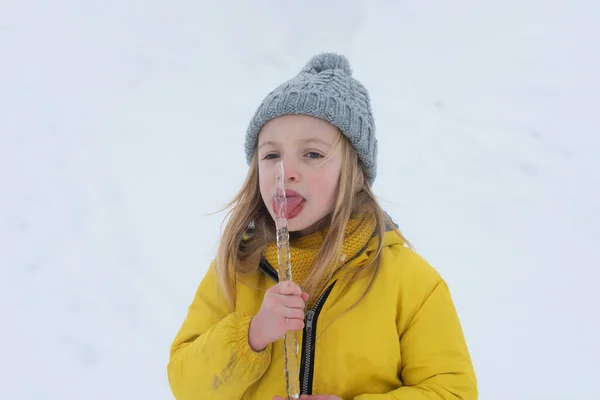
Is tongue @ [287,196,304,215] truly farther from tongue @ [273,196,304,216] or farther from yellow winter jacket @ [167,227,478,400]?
yellow winter jacket @ [167,227,478,400]

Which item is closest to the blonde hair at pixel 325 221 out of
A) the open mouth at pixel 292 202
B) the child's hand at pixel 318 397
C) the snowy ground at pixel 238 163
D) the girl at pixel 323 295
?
the girl at pixel 323 295

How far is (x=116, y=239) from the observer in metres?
2.92

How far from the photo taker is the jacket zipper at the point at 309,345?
122cm

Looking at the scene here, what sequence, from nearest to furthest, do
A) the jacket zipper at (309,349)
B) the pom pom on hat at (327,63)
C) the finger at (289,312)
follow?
the finger at (289,312) → the jacket zipper at (309,349) → the pom pom on hat at (327,63)

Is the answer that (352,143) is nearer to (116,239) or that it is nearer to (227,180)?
(116,239)

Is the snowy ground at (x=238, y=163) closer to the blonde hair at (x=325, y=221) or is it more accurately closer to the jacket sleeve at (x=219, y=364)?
the blonde hair at (x=325, y=221)

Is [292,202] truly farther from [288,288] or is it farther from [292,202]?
[288,288]

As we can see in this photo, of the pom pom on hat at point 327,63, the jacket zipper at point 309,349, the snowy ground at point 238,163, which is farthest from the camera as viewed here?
the snowy ground at point 238,163

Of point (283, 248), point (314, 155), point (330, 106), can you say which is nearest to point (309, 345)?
point (283, 248)

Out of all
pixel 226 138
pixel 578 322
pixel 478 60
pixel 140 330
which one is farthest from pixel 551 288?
pixel 478 60

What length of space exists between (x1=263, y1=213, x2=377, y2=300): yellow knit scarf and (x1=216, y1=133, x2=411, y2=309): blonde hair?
17 mm

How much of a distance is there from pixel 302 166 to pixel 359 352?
47 centimetres

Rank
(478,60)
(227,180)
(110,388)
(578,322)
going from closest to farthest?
1. (110,388)
2. (578,322)
3. (227,180)
4. (478,60)

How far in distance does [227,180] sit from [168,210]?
1.56 ft
